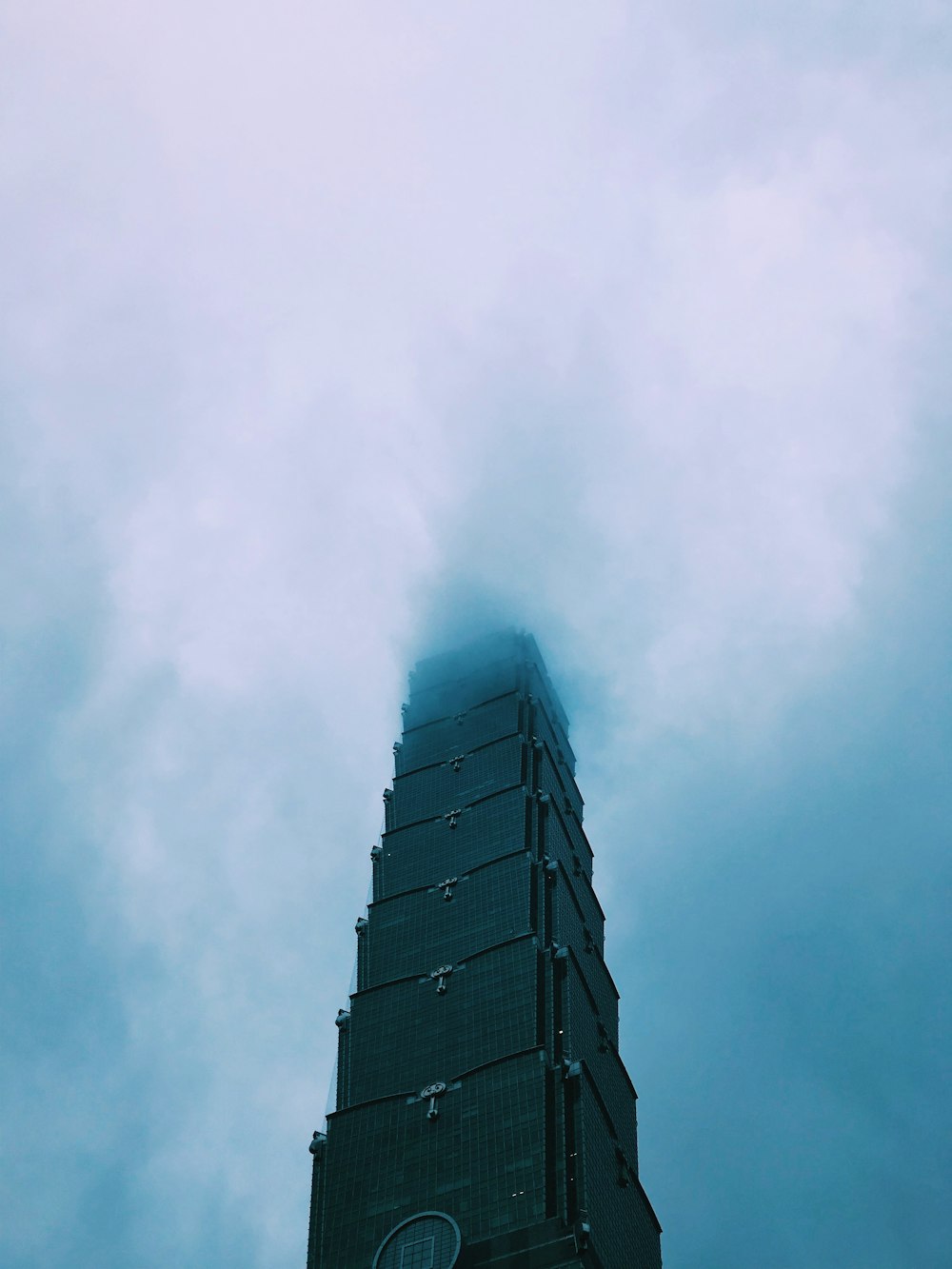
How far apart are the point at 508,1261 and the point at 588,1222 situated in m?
11.8

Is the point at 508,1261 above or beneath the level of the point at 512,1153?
beneath

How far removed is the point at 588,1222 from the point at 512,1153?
54.0ft

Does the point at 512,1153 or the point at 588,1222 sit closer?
the point at 588,1222

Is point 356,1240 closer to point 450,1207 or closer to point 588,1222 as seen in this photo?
point 450,1207

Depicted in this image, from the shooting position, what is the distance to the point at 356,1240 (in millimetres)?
197750

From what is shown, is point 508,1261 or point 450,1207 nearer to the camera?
point 508,1261

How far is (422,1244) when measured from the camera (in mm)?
192125

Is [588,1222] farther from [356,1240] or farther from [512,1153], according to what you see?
[356,1240]

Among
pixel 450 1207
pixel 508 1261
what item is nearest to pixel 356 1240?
pixel 450 1207

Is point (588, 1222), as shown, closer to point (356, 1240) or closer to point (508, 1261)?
point (508, 1261)

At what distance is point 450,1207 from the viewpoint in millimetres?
195250

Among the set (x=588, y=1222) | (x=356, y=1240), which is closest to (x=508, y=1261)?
(x=588, y=1222)

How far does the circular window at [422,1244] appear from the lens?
188000 millimetres

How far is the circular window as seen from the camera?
617 ft
